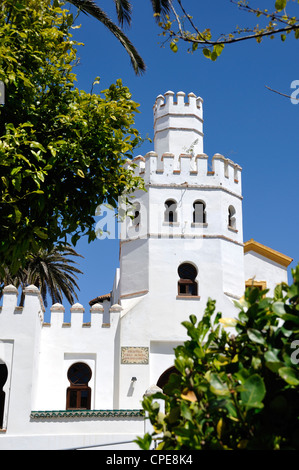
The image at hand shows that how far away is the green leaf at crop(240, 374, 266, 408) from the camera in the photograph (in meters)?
3.43

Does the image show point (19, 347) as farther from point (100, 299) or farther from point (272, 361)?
point (272, 361)

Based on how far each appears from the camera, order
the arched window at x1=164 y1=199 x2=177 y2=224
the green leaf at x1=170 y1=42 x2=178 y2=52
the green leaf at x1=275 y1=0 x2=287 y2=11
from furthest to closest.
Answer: the arched window at x1=164 y1=199 x2=177 y2=224 < the green leaf at x1=170 y1=42 x2=178 y2=52 < the green leaf at x1=275 y1=0 x2=287 y2=11

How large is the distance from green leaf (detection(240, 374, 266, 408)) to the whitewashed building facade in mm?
13590

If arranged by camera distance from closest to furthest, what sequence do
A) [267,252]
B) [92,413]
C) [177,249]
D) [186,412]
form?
1. [186,412]
2. [92,413]
3. [177,249]
4. [267,252]

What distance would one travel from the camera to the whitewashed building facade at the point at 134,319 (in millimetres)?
16781

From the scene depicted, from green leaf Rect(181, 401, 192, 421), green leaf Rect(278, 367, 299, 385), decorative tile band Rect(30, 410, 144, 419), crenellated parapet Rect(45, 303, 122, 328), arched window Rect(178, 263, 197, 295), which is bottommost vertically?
decorative tile band Rect(30, 410, 144, 419)

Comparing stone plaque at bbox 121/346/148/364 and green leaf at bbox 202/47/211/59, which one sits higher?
green leaf at bbox 202/47/211/59

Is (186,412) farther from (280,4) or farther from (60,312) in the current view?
(60,312)

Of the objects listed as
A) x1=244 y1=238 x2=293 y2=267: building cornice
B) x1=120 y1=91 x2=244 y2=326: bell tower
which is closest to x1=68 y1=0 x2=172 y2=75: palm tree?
x1=120 y1=91 x2=244 y2=326: bell tower

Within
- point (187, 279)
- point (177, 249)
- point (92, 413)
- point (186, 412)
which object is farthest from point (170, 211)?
point (186, 412)

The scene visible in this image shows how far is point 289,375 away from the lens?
3.47 m

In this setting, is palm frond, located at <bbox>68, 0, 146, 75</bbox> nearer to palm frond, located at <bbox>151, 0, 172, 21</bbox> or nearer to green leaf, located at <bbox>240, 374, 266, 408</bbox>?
palm frond, located at <bbox>151, 0, 172, 21</bbox>

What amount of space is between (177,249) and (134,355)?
13.2 feet
